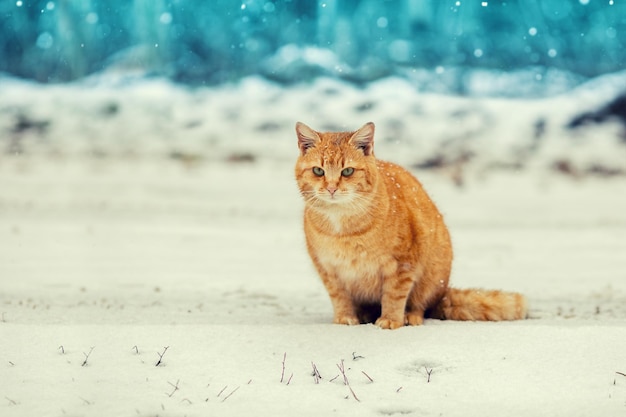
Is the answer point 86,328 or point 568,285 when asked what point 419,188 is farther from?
point 568,285

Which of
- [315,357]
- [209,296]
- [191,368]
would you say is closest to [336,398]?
[315,357]

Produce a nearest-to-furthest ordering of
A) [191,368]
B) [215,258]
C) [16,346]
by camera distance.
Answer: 1. [191,368]
2. [16,346]
3. [215,258]

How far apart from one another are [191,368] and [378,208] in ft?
5.35

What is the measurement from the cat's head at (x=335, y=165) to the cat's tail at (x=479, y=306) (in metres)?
1.17

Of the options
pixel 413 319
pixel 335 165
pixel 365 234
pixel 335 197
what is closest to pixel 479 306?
pixel 413 319

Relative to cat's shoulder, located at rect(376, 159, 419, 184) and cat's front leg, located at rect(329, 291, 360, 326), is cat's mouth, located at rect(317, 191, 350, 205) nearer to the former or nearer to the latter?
cat's shoulder, located at rect(376, 159, 419, 184)

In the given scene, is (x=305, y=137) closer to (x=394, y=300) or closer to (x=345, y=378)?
(x=394, y=300)

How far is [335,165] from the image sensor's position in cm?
502

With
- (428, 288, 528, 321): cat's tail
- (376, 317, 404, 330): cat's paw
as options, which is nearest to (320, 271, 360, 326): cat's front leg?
(376, 317, 404, 330): cat's paw

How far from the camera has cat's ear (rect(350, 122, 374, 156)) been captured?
514 centimetres

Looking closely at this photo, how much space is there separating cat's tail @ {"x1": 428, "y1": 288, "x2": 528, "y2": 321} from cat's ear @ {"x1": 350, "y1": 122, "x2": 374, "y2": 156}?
1.26m

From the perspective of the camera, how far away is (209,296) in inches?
305

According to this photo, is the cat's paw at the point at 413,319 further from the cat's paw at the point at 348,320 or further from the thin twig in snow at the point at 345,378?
the thin twig in snow at the point at 345,378

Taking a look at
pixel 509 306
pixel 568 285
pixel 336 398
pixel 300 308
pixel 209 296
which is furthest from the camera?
pixel 568 285
